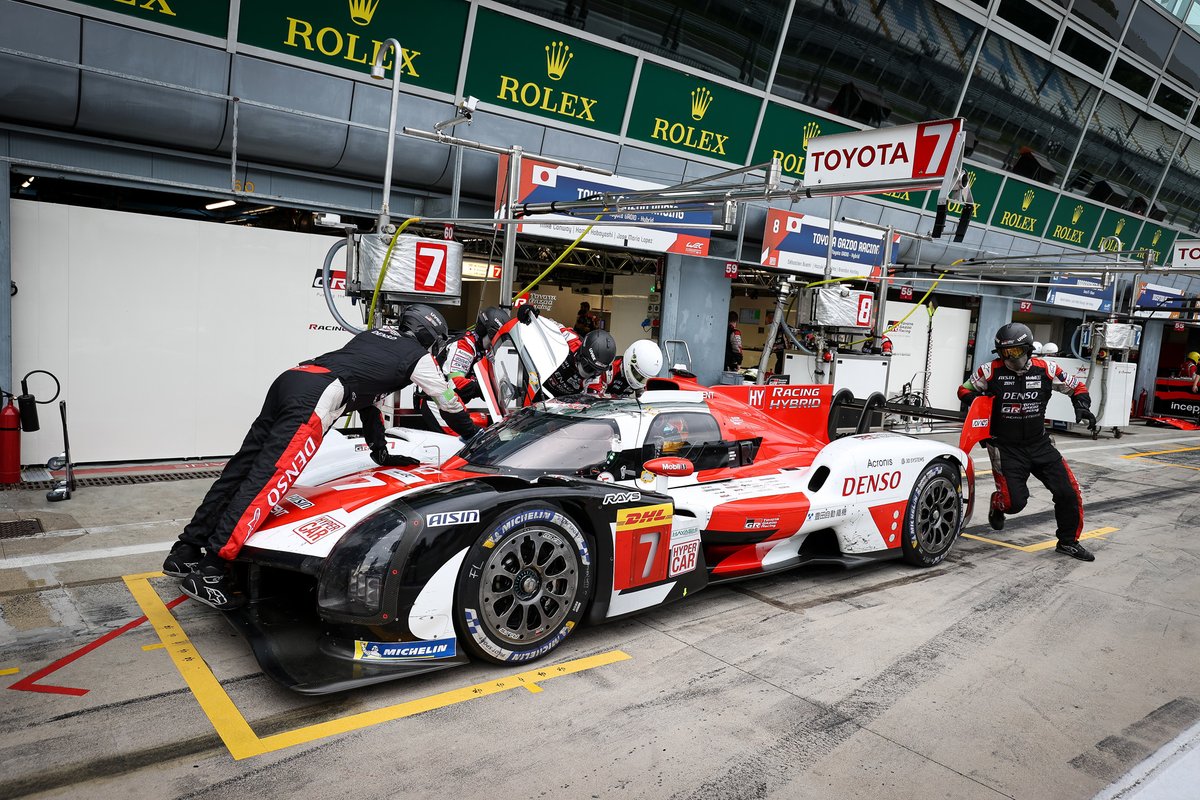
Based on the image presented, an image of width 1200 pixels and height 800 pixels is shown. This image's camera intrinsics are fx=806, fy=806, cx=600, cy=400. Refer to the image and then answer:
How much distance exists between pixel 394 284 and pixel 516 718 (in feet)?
12.9

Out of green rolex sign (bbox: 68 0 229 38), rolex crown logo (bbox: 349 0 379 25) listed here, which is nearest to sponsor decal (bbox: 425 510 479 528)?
green rolex sign (bbox: 68 0 229 38)

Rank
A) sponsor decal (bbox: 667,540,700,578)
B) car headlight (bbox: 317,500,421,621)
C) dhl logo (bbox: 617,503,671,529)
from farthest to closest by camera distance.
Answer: sponsor decal (bbox: 667,540,700,578) < dhl logo (bbox: 617,503,671,529) < car headlight (bbox: 317,500,421,621)

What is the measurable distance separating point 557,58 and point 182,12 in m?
4.31

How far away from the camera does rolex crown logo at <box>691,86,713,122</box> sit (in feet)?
38.2

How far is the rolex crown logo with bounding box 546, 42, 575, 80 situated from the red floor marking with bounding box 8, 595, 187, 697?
8.02m

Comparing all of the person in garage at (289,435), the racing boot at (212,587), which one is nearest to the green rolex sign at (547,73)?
the person in garage at (289,435)

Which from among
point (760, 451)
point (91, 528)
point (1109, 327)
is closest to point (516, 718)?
point (760, 451)

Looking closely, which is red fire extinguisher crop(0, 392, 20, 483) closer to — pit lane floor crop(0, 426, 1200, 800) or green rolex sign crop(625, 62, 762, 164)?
pit lane floor crop(0, 426, 1200, 800)

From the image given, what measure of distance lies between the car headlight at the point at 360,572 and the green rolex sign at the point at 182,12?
6298 millimetres

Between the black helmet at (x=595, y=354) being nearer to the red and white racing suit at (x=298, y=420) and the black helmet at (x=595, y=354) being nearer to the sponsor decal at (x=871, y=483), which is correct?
the red and white racing suit at (x=298, y=420)

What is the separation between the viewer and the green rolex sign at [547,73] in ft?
30.9

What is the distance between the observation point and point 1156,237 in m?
22.8

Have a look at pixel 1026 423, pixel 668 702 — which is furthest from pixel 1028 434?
pixel 668 702

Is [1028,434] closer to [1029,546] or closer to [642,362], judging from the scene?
[1029,546]
